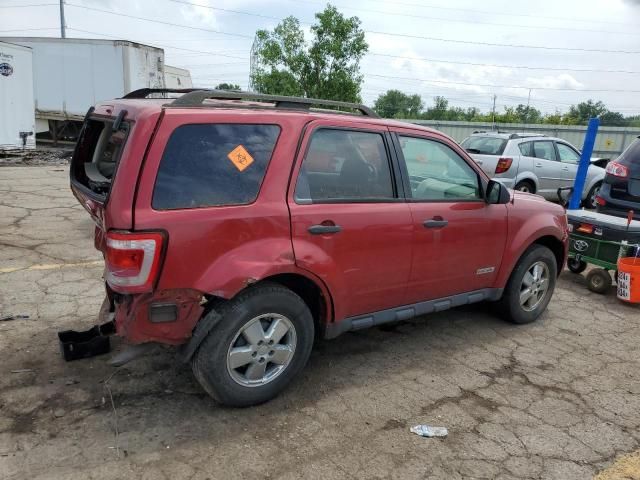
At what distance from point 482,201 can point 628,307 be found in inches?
99.7

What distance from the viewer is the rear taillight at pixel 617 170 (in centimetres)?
673

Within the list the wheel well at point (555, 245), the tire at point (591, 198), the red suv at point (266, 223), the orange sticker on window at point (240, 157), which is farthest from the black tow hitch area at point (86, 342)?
the tire at point (591, 198)

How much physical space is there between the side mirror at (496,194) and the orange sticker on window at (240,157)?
2.10 meters

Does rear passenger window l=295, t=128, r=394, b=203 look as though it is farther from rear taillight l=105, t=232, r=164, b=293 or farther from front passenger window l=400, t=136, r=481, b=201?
rear taillight l=105, t=232, r=164, b=293

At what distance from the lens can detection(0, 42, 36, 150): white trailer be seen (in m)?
14.8

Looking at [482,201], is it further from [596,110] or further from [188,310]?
[596,110]

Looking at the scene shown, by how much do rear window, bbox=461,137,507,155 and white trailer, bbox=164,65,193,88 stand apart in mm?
13653

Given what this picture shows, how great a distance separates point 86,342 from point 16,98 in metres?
14.4

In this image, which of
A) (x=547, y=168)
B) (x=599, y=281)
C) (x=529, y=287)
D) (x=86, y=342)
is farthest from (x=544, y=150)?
(x=86, y=342)

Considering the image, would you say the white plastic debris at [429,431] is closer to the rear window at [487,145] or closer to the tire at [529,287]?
the tire at [529,287]

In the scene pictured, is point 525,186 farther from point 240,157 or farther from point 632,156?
point 240,157

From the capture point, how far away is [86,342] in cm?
378

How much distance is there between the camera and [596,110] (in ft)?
198

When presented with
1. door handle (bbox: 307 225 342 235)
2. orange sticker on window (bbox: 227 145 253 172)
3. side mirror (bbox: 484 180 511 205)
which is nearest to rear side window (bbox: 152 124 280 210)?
orange sticker on window (bbox: 227 145 253 172)
